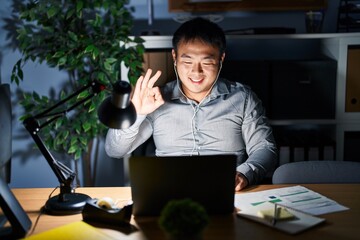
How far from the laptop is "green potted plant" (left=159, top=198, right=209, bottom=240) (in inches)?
12.0

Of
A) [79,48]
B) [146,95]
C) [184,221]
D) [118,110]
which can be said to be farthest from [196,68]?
[184,221]

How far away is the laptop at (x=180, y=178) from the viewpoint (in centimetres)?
143

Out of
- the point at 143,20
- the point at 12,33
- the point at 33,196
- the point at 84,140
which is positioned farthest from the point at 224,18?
the point at 33,196

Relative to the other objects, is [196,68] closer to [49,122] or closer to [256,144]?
[256,144]

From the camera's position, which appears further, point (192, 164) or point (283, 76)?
point (283, 76)

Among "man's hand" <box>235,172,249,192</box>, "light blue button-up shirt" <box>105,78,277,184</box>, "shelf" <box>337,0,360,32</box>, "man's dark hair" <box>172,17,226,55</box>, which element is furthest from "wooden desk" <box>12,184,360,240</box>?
"shelf" <box>337,0,360,32</box>

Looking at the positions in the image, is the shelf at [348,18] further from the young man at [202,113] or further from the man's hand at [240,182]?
the man's hand at [240,182]

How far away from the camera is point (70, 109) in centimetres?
156

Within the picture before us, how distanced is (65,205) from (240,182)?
1.98 ft

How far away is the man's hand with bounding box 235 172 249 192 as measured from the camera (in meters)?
1.78

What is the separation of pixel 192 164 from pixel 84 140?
1561 millimetres

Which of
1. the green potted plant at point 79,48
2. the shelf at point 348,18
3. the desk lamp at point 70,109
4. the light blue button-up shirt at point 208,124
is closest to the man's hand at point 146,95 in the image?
the light blue button-up shirt at point 208,124

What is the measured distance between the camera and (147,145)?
2781mm

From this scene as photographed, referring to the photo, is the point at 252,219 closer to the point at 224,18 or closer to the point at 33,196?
the point at 33,196
